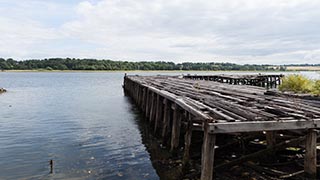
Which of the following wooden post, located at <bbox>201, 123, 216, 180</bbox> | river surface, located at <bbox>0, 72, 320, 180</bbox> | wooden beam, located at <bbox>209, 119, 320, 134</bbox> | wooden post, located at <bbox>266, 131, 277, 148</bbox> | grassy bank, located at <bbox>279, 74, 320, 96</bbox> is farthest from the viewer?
grassy bank, located at <bbox>279, 74, 320, 96</bbox>

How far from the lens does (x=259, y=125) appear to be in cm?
721

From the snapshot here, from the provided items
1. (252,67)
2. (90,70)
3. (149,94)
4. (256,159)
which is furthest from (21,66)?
(256,159)

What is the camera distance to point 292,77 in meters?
19.7

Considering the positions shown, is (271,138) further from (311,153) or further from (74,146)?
(74,146)

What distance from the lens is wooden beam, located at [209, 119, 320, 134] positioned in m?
6.95

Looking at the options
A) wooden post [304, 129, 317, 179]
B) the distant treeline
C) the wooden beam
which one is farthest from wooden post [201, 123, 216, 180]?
the distant treeline

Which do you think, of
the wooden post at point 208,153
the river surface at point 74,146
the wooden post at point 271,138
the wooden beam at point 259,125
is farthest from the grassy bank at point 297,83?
the wooden post at point 208,153

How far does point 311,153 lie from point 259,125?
1.69m

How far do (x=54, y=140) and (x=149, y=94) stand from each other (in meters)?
6.69

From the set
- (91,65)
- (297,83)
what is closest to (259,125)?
(297,83)

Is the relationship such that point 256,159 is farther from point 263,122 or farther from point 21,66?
point 21,66

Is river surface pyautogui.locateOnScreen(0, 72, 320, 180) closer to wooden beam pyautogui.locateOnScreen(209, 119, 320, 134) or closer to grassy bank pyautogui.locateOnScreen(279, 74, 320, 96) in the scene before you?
wooden beam pyautogui.locateOnScreen(209, 119, 320, 134)

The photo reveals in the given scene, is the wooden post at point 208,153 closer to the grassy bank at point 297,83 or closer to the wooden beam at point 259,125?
the wooden beam at point 259,125

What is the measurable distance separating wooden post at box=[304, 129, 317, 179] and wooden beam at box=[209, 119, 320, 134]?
39 cm
